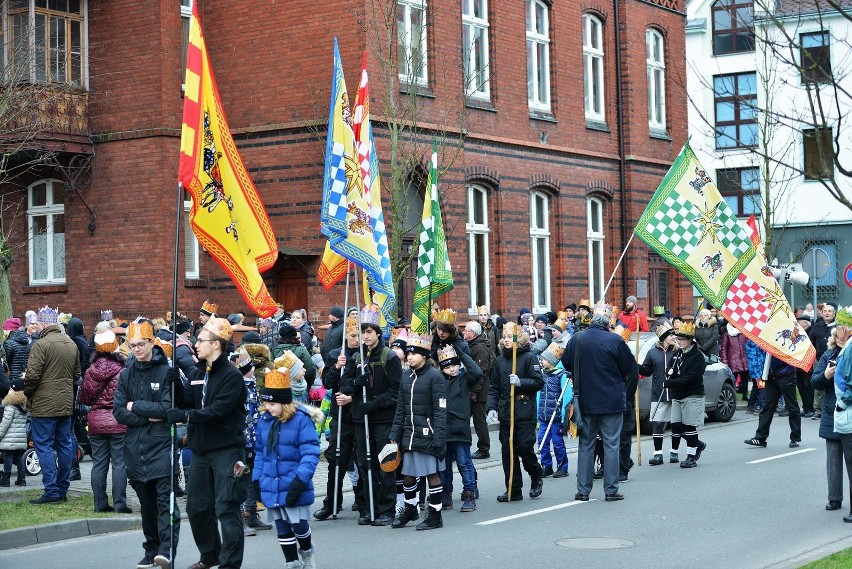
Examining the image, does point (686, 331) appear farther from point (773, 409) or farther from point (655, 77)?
point (655, 77)

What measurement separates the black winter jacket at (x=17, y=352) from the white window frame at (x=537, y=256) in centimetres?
1554

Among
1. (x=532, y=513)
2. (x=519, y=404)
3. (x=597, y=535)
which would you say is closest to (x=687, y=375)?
(x=519, y=404)

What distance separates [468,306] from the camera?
2681cm

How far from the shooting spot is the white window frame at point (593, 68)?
31.5 metres

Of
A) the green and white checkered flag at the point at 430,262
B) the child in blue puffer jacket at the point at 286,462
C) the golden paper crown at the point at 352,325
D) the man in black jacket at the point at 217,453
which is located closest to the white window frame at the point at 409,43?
the green and white checkered flag at the point at 430,262

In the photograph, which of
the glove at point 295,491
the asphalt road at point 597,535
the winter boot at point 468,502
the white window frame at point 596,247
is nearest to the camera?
the glove at point 295,491

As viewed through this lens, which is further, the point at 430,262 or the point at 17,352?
the point at 430,262

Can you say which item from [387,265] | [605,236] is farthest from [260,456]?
[605,236]

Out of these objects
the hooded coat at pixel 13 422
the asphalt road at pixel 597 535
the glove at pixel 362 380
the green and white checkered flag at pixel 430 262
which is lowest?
the asphalt road at pixel 597 535

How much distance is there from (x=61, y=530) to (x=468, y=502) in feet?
13.3

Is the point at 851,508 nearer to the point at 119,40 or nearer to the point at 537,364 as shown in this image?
the point at 537,364

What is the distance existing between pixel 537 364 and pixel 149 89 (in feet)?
41.8

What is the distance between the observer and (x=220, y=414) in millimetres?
9266

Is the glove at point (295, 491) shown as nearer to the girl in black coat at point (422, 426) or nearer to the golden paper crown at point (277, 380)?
the golden paper crown at point (277, 380)
